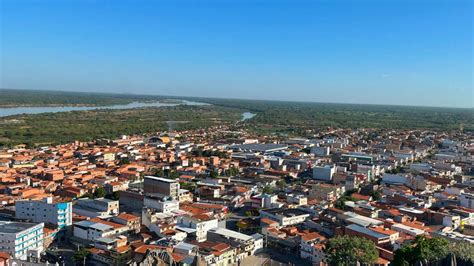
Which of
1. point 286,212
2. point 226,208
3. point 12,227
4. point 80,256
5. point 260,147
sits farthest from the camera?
point 260,147

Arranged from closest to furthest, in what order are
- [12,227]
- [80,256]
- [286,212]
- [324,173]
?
1. [80,256]
2. [12,227]
3. [286,212]
4. [324,173]

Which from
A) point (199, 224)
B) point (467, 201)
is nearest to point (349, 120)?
point (467, 201)

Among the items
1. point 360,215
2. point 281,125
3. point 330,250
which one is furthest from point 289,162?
point 281,125

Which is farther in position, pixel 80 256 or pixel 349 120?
pixel 349 120

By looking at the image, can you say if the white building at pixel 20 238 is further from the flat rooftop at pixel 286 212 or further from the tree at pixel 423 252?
the tree at pixel 423 252

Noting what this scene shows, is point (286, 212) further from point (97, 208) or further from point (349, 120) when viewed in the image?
point (349, 120)

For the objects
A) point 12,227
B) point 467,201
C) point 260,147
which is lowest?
point 260,147

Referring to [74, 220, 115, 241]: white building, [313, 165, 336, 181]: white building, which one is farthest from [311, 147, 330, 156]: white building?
[74, 220, 115, 241]: white building
